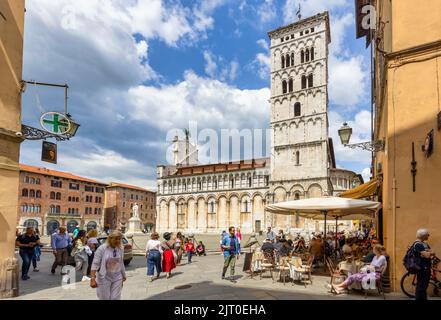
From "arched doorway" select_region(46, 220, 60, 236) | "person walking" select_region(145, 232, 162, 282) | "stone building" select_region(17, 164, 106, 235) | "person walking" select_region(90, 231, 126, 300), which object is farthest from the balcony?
"person walking" select_region(90, 231, 126, 300)

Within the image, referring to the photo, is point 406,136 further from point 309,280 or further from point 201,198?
point 201,198

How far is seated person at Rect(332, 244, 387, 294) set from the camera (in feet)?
23.6

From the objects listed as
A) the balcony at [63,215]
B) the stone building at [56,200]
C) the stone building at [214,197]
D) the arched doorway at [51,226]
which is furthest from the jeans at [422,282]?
the balcony at [63,215]

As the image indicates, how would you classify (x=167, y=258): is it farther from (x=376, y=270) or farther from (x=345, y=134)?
(x=345, y=134)

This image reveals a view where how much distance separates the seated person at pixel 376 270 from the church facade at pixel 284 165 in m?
37.7

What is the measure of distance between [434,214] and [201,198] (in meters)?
57.4

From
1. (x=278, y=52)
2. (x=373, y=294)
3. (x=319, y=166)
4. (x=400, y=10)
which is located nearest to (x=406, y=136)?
(x=400, y=10)

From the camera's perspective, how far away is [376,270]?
23.8 feet

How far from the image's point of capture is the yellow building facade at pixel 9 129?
7246mm

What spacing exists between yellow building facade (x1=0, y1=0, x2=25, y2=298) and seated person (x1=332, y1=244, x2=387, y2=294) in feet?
25.2

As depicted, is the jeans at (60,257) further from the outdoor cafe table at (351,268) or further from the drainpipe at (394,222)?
Result: the drainpipe at (394,222)

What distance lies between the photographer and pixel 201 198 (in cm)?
6359

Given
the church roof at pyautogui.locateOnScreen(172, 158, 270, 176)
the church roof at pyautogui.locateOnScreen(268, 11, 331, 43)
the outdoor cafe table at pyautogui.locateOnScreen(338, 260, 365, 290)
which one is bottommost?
the outdoor cafe table at pyautogui.locateOnScreen(338, 260, 365, 290)

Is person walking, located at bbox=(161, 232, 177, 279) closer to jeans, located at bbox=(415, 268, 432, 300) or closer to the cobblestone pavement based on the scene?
the cobblestone pavement
